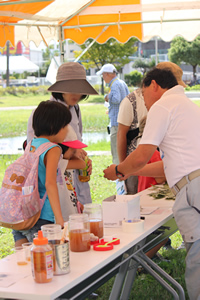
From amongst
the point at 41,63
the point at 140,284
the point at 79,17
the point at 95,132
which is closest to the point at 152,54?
the point at 41,63

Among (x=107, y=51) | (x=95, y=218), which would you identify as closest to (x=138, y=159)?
(x=95, y=218)

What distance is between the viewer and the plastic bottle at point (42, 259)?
163 cm

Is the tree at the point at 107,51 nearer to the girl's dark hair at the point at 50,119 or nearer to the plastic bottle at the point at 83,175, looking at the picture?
the plastic bottle at the point at 83,175

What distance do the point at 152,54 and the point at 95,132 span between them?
16538mm

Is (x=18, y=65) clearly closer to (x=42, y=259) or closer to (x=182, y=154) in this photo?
(x=182, y=154)

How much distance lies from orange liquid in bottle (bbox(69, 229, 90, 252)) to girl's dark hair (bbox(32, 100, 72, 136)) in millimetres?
779

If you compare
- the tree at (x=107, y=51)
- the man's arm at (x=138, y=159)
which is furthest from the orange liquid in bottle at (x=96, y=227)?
the tree at (x=107, y=51)

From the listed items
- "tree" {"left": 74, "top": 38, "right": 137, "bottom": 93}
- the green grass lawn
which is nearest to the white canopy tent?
the green grass lawn

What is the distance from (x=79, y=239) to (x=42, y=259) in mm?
393

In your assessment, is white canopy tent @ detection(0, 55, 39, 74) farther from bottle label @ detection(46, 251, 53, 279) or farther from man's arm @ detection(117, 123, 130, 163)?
bottle label @ detection(46, 251, 53, 279)

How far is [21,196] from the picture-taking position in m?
2.42

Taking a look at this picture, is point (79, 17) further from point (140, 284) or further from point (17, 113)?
point (17, 113)

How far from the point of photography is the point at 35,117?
2.64 metres

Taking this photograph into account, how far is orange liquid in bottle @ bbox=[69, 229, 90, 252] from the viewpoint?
1996mm
